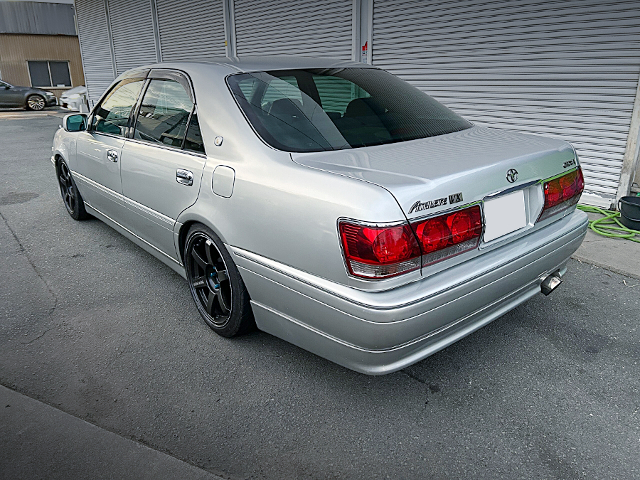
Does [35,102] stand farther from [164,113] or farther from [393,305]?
[393,305]

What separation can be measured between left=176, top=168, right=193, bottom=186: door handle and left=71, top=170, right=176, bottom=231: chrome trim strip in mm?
276

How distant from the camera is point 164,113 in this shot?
316 centimetres

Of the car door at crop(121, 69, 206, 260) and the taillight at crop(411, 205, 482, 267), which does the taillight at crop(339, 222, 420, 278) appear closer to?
the taillight at crop(411, 205, 482, 267)

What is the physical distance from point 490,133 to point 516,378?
1315 millimetres

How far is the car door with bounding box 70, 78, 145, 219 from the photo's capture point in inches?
141

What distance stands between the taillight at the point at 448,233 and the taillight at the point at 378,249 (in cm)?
5

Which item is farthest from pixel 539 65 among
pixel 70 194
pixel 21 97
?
pixel 21 97

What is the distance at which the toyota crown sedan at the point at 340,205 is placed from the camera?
1969mm

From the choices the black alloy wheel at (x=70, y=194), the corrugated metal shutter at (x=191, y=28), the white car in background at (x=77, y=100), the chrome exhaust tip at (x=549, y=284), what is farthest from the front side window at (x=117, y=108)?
the white car in background at (x=77, y=100)

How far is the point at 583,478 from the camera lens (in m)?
1.92

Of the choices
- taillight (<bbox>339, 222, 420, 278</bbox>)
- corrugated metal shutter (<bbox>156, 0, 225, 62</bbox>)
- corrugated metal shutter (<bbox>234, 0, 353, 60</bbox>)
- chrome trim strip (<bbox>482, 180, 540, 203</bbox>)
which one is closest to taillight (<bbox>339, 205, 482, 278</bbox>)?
taillight (<bbox>339, 222, 420, 278</bbox>)

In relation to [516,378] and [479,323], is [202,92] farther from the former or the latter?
[516,378]

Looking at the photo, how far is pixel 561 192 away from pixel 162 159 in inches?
86.5

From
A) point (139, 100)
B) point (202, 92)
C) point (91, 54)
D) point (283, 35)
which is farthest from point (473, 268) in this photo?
point (91, 54)
